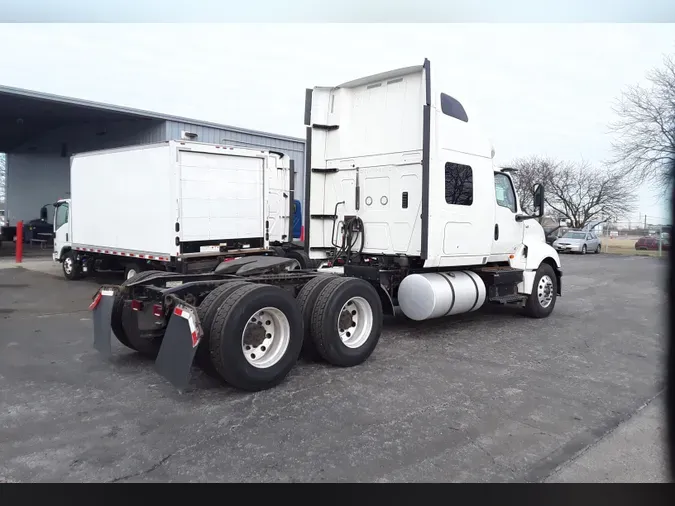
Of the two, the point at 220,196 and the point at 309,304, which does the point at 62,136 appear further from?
the point at 309,304

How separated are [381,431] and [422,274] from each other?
3.80 meters

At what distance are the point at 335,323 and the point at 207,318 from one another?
61.5 inches

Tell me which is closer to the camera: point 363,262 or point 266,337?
point 266,337

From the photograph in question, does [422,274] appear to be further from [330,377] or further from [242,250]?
[242,250]

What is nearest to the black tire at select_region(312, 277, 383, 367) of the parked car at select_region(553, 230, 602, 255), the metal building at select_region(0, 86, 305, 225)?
the metal building at select_region(0, 86, 305, 225)

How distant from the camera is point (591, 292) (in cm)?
1387

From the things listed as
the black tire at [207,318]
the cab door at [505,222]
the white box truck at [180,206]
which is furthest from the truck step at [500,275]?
the black tire at [207,318]

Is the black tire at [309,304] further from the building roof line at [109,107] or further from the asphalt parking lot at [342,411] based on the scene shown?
the building roof line at [109,107]

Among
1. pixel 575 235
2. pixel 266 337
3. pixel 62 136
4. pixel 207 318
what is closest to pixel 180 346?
pixel 207 318

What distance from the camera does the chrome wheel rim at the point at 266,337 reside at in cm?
519

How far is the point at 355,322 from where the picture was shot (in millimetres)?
6379

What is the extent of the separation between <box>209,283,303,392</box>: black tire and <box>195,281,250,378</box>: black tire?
6 centimetres

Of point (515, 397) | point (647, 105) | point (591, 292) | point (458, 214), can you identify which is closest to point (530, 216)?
point (458, 214)

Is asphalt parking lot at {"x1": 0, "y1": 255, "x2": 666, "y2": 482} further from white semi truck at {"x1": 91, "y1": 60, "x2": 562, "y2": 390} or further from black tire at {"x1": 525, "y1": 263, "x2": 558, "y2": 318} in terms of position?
black tire at {"x1": 525, "y1": 263, "x2": 558, "y2": 318}
